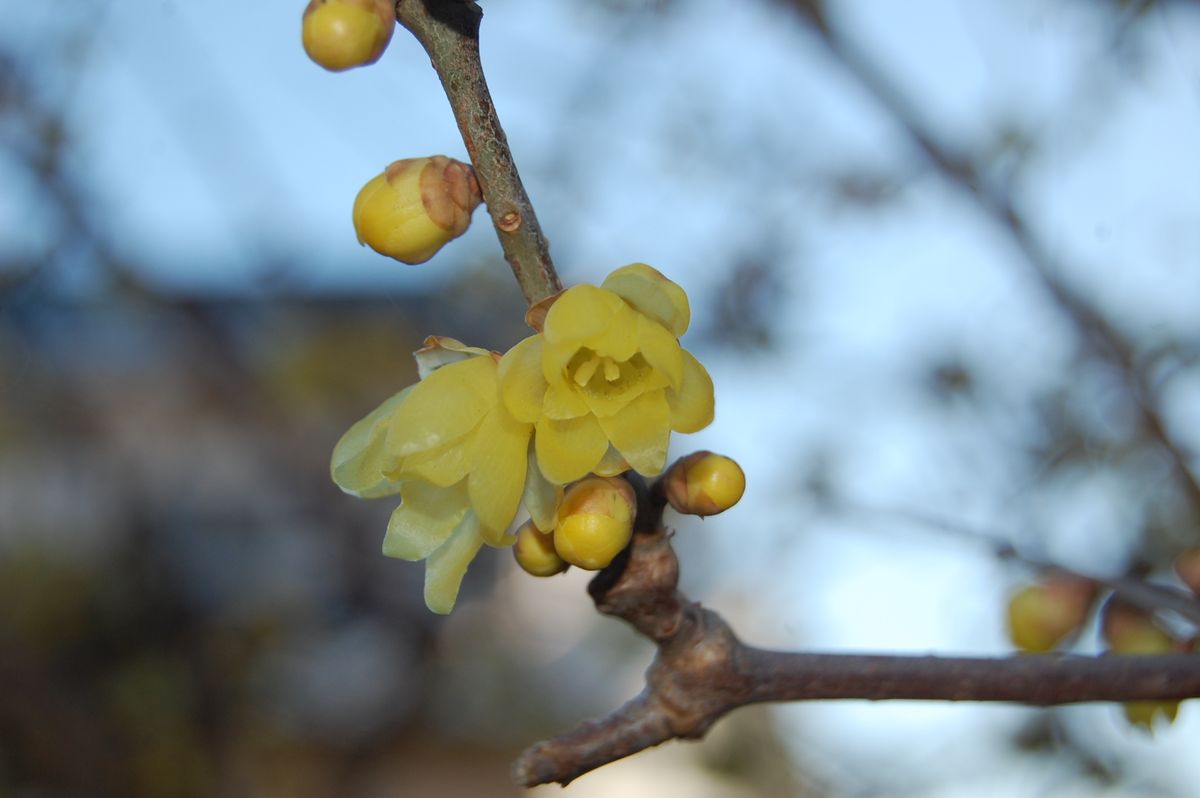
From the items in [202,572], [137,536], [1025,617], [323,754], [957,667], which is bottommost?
[957,667]

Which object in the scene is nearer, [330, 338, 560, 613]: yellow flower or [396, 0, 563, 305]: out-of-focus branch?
[396, 0, 563, 305]: out-of-focus branch

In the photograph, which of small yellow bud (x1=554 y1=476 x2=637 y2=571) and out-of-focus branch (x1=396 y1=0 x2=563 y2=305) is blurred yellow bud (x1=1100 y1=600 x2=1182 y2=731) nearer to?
small yellow bud (x1=554 y1=476 x2=637 y2=571)

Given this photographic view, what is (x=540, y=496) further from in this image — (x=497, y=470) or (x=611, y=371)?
(x=611, y=371)

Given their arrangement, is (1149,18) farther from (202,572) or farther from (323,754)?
(202,572)

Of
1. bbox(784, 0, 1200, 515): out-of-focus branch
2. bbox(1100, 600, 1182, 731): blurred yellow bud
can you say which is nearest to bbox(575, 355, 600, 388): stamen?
bbox(1100, 600, 1182, 731): blurred yellow bud

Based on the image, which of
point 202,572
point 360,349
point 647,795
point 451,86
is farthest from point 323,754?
point 647,795

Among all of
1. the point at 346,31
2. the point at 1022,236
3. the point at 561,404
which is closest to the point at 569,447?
the point at 561,404
